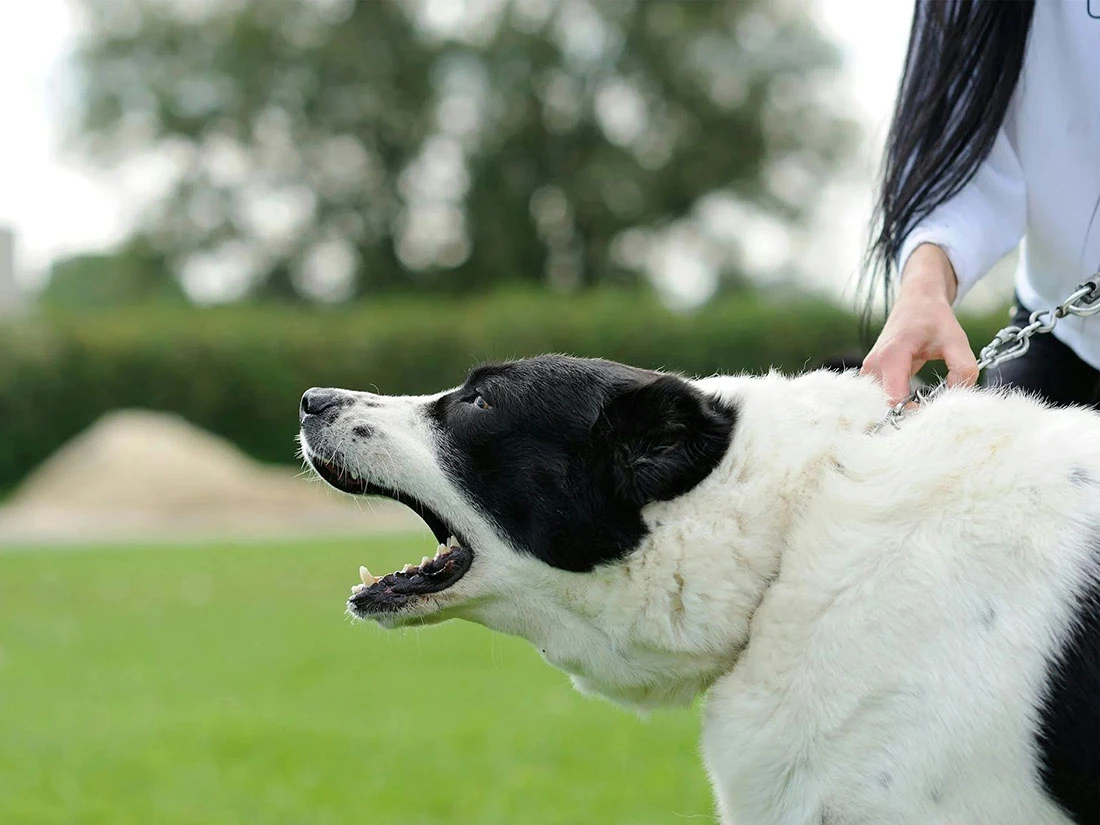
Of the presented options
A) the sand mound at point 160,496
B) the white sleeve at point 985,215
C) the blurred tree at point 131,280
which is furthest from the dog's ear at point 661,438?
the blurred tree at point 131,280

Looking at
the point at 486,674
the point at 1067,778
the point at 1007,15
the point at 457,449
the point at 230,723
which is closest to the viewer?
the point at 1067,778

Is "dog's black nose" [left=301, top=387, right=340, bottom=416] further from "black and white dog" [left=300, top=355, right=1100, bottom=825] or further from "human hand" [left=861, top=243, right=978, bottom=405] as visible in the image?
"human hand" [left=861, top=243, right=978, bottom=405]

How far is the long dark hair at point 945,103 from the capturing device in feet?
9.50

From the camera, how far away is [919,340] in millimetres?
2756

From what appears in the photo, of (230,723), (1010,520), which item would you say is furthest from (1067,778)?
(230,723)

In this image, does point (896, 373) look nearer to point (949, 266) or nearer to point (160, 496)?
point (949, 266)

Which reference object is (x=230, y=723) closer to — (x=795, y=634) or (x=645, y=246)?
(x=795, y=634)

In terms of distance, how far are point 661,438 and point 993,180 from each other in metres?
0.95

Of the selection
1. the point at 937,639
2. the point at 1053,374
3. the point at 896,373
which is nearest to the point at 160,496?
the point at 1053,374

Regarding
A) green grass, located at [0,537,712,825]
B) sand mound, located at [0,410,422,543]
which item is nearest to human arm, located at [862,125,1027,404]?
green grass, located at [0,537,712,825]

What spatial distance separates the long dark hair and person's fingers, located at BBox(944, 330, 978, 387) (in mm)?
355

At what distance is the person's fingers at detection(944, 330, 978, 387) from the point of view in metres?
2.73

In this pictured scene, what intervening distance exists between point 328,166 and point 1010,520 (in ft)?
116

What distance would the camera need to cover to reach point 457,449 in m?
3.17
